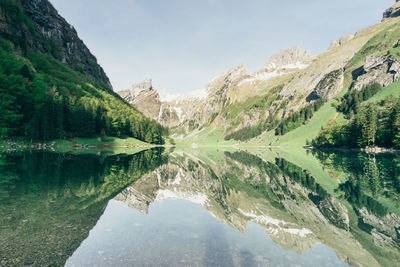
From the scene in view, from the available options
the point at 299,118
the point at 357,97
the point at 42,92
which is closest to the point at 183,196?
the point at 42,92

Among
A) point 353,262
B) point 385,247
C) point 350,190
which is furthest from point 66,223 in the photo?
point 350,190

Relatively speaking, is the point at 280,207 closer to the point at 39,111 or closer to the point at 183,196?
the point at 183,196

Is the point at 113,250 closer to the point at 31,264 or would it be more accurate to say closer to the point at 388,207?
the point at 31,264

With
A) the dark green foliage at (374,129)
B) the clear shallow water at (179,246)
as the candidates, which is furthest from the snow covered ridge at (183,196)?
the dark green foliage at (374,129)

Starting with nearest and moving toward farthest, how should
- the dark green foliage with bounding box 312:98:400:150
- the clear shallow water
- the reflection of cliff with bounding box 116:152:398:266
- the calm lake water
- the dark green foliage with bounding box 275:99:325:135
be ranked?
the clear shallow water, the calm lake water, the reflection of cliff with bounding box 116:152:398:266, the dark green foliage with bounding box 312:98:400:150, the dark green foliage with bounding box 275:99:325:135

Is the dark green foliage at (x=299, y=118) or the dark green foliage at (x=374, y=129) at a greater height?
the dark green foliage at (x=299, y=118)

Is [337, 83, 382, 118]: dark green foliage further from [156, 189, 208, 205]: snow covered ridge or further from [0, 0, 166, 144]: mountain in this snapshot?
[156, 189, 208, 205]: snow covered ridge

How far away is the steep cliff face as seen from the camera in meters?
111

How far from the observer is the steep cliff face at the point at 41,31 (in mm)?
110562

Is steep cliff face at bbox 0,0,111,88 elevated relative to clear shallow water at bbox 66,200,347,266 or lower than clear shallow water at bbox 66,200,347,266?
elevated

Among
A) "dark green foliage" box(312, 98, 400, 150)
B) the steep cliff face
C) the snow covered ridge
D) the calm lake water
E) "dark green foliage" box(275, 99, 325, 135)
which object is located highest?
the steep cliff face

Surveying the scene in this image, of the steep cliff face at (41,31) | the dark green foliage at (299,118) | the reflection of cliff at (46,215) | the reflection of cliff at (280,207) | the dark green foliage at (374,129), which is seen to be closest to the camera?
the reflection of cliff at (46,215)

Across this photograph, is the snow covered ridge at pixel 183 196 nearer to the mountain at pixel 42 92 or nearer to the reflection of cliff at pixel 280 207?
the reflection of cliff at pixel 280 207

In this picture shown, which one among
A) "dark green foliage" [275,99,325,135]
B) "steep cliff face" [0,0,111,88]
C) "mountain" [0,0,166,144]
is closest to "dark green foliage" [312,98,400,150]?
"dark green foliage" [275,99,325,135]
